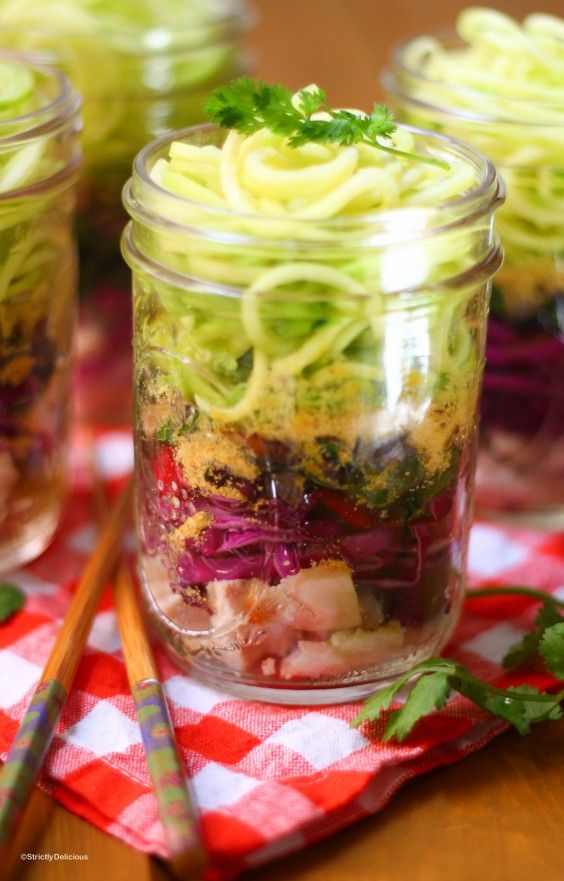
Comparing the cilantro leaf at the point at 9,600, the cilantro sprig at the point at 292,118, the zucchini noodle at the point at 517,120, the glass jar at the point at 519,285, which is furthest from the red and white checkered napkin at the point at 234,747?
the cilantro sprig at the point at 292,118

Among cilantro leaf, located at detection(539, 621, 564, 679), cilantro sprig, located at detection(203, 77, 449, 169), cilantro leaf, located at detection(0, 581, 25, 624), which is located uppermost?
cilantro sprig, located at detection(203, 77, 449, 169)

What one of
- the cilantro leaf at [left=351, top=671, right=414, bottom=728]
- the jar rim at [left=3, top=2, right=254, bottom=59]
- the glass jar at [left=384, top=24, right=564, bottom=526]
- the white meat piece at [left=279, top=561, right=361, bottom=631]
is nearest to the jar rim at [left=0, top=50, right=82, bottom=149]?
the jar rim at [left=3, top=2, right=254, bottom=59]

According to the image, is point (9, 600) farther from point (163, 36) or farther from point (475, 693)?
point (163, 36)

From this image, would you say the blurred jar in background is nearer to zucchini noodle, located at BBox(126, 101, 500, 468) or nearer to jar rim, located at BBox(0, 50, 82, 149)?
jar rim, located at BBox(0, 50, 82, 149)

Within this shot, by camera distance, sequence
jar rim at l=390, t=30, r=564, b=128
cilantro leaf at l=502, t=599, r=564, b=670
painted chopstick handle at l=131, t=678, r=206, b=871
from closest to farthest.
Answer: painted chopstick handle at l=131, t=678, r=206, b=871 → cilantro leaf at l=502, t=599, r=564, b=670 → jar rim at l=390, t=30, r=564, b=128

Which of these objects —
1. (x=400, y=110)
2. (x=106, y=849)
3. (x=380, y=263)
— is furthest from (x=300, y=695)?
(x=400, y=110)

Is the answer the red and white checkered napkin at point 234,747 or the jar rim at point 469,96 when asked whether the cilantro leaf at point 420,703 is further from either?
the jar rim at point 469,96
